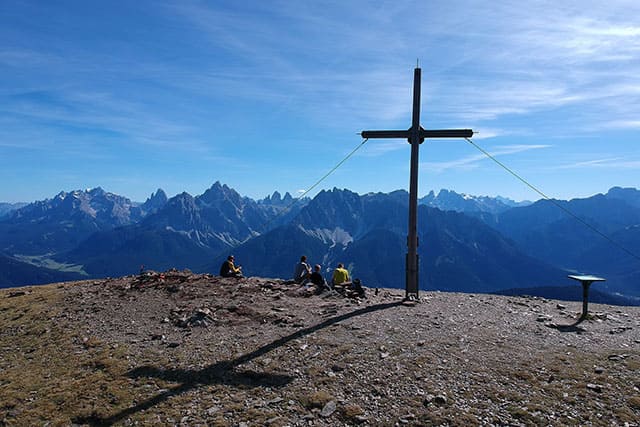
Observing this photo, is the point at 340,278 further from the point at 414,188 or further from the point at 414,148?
the point at 414,148

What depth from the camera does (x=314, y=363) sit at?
1442 cm

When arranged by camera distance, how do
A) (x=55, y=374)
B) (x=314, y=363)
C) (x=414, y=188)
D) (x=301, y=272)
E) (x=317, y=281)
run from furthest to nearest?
(x=301, y=272) → (x=317, y=281) → (x=414, y=188) → (x=55, y=374) → (x=314, y=363)

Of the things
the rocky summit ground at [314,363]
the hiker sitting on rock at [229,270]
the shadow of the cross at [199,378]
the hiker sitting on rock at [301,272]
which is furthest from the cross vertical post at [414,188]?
the hiker sitting on rock at [229,270]

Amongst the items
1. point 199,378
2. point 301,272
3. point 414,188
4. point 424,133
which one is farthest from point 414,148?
point 199,378

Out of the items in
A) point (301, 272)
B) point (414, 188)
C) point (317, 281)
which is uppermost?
point (414, 188)

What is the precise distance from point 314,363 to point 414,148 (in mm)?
14190

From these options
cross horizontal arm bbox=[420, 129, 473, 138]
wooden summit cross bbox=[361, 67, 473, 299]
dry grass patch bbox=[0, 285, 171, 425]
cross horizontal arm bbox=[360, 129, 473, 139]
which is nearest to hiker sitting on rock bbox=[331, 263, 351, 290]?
wooden summit cross bbox=[361, 67, 473, 299]

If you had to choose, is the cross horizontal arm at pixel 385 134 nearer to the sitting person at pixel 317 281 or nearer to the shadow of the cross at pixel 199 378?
the sitting person at pixel 317 281

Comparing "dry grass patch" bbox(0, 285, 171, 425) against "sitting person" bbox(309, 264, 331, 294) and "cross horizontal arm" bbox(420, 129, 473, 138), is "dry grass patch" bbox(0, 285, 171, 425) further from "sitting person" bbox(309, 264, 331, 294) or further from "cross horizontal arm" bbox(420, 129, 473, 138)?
"cross horizontal arm" bbox(420, 129, 473, 138)

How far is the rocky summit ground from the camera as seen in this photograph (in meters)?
11.5

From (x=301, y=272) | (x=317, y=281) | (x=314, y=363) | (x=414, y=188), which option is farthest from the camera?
(x=301, y=272)

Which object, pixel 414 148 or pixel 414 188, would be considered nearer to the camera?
pixel 414 188

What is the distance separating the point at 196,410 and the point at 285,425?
113 inches

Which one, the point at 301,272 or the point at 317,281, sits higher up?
the point at 301,272
